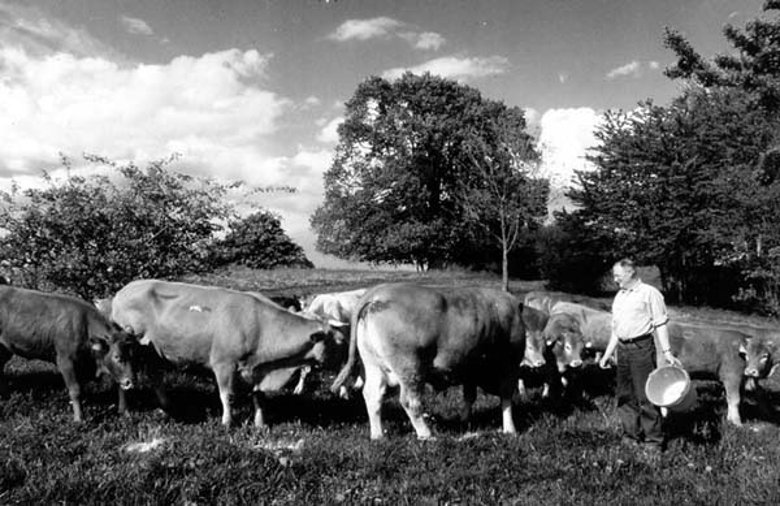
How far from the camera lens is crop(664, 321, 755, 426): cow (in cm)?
1051

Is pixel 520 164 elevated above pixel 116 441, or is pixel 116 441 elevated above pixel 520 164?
pixel 520 164

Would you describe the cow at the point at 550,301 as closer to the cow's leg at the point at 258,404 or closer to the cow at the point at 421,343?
the cow at the point at 421,343

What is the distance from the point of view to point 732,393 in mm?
10359

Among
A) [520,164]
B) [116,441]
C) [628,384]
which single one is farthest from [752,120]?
[116,441]

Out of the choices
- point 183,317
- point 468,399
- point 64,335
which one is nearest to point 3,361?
point 64,335

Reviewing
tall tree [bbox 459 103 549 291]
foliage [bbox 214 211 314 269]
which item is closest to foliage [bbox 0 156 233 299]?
tall tree [bbox 459 103 549 291]

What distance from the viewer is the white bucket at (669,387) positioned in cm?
718

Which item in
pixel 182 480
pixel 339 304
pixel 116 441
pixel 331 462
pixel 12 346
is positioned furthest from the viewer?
pixel 339 304

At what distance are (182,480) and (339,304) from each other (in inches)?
435

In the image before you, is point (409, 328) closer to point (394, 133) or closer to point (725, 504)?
point (725, 504)

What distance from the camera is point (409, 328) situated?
809cm

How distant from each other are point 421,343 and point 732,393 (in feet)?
19.4

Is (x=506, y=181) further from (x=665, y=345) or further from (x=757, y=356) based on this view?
(x=665, y=345)

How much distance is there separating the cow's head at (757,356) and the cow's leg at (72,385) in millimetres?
10296
